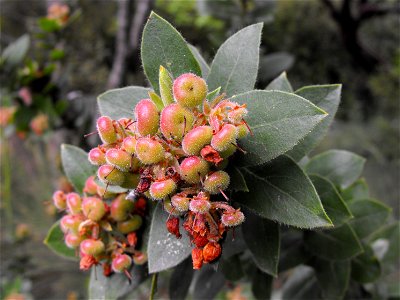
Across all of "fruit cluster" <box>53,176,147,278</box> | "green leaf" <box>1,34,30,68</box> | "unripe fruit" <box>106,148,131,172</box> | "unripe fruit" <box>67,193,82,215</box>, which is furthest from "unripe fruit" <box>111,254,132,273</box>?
"green leaf" <box>1,34,30,68</box>

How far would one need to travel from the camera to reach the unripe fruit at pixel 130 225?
2.51 feet

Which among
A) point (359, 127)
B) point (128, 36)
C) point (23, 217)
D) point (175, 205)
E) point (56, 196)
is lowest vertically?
point (359, 127)

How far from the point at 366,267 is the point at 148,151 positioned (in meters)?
0.71

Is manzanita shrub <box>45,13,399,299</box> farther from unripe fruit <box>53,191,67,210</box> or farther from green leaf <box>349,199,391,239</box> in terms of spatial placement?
green leaf <box>349,199,391,239</box>

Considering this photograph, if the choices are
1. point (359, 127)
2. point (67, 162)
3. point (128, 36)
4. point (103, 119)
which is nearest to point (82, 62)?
point (128, 36)

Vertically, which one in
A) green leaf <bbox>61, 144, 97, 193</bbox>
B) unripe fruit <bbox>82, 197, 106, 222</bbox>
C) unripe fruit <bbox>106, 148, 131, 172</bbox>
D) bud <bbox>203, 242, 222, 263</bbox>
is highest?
unripe fruit <bbox>106, 148, 131, 172</bbox>

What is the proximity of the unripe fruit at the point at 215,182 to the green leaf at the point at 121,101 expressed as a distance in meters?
0.22

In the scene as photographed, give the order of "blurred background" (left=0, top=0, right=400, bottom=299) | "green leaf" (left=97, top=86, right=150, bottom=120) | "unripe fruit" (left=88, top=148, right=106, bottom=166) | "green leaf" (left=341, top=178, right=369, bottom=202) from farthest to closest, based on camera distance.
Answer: "blurred background" (left=0, top=0, right=400, bottom=299), "green leaf" (left=341, top=178, right=369, bottom=202), "green leaf" (left=97, top=86, right=150, bottom=120), "unripe fruit" (left=88, top=148, right=106, bottom=166)

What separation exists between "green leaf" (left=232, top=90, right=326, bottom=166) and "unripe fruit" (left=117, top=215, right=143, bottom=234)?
25cm

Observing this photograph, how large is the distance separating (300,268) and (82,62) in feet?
9.74

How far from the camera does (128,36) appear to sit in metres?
2.18

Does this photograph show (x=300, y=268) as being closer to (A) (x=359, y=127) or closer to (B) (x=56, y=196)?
(B) (x=56, y=196)

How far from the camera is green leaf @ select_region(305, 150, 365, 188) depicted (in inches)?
38.2

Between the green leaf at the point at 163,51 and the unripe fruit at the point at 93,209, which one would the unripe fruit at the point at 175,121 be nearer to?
the green leaf at the point at 163,51
